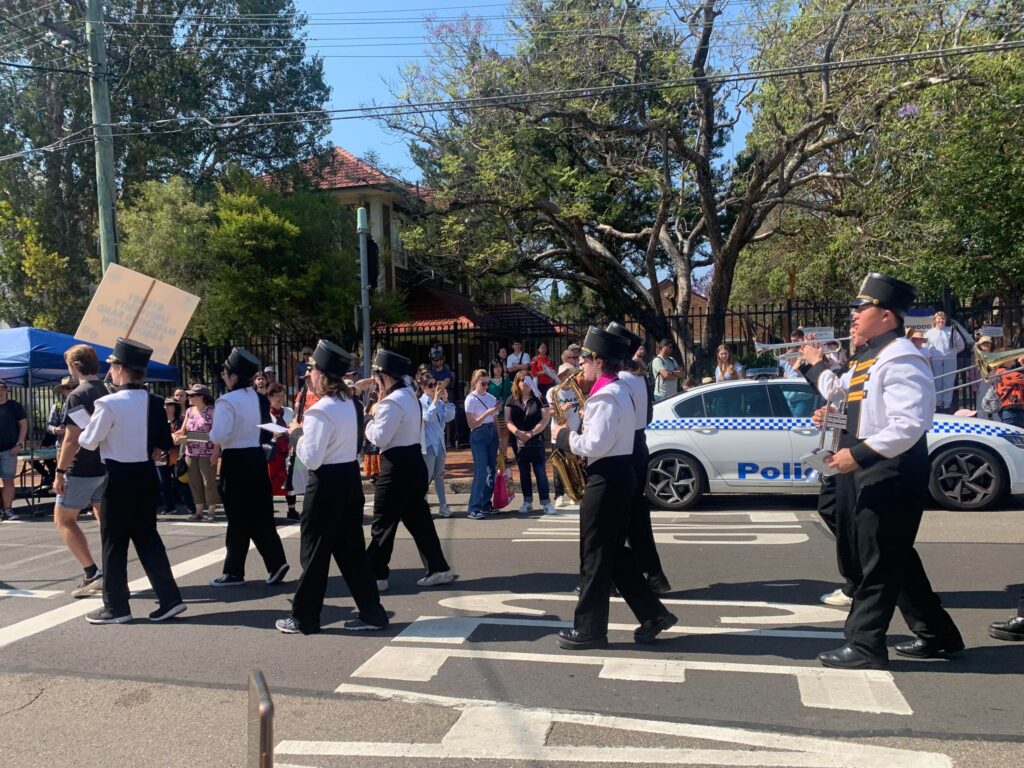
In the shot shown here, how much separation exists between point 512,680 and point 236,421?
3404mm

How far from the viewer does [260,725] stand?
5.39 ft

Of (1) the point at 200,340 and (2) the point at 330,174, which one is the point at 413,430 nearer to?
(1) the point at 200,340

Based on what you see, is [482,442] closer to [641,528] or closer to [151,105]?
[641,528]

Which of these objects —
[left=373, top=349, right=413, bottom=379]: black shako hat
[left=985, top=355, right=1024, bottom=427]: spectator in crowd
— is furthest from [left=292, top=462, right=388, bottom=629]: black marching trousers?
[left=985, top=355, right=1024, bottom=427]: spectator in crowd

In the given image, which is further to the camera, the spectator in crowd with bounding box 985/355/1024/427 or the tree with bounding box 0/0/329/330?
the tree with bounding box 0/0/329/330

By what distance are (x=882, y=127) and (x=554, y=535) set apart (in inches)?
443

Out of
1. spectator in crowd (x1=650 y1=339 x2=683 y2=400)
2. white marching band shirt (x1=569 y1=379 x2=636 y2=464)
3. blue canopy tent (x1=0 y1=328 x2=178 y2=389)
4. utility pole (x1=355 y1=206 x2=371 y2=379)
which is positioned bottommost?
white marching band shirt (x1=569 y1=379 x2=636 y2=464)

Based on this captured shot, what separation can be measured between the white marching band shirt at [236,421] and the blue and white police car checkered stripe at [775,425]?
423 cm

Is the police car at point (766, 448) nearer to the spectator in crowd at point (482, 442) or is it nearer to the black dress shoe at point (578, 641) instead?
the spectator in crowd at point (482, 442)

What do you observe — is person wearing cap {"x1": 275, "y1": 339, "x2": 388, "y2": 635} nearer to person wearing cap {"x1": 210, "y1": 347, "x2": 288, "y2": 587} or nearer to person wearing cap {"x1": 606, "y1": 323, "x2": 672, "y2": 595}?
person wearing cap {"x1": 210, "y1": 347, "x2": 288, "y2": 587}

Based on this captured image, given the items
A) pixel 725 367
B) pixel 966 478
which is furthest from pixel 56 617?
pixel 725 367

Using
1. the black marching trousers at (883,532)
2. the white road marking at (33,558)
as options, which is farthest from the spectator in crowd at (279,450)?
the black marching trousers at (883,532)

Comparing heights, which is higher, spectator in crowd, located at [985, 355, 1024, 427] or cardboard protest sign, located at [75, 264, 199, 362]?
cardboard protest sign, located at [75, 264, 199, 362]

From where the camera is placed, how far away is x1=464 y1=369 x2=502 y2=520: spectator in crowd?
10.4m
